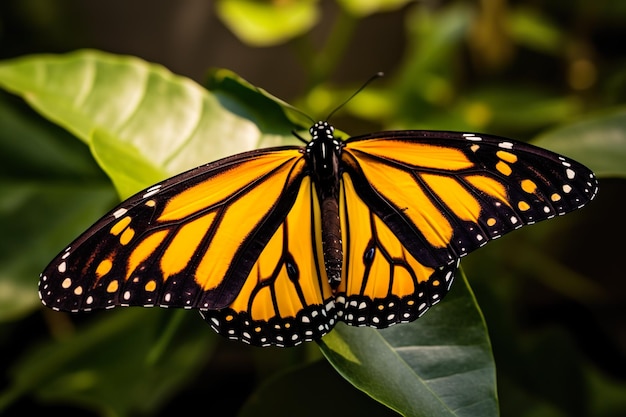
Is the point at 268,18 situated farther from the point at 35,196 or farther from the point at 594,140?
the point at 594,140

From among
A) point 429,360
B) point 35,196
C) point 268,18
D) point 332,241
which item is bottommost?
point 429,360

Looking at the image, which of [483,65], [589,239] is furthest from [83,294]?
[589,239]

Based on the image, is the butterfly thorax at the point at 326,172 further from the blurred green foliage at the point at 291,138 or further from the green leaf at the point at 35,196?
the green leaf at the point at 35,196

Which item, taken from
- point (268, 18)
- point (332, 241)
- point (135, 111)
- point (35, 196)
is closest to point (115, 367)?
point (35, 196)

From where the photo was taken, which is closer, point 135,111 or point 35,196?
point 135,111

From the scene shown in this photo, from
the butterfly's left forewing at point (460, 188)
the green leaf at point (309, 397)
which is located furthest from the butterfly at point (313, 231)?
the green leaf at point (309, 397)

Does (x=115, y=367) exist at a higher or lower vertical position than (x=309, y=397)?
higher
